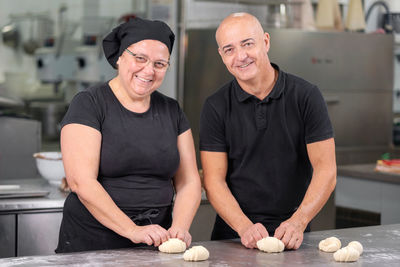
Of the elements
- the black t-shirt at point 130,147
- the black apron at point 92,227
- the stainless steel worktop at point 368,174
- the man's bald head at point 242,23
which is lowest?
the stainless steel worktop at point 368,174

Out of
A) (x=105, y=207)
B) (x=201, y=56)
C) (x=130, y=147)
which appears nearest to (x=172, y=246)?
(x=105, y=207)

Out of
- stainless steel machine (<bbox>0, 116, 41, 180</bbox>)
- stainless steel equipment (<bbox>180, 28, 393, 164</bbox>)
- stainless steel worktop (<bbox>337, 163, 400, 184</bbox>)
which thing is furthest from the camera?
stainless steel equipment (<bbox>180, 28, 393, 164</bbox>)

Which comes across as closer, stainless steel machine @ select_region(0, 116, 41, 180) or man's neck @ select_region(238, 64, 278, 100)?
man's neck @ select_region(238, 64, 278, 100)

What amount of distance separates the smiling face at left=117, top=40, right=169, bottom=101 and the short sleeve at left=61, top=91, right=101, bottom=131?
0.12m

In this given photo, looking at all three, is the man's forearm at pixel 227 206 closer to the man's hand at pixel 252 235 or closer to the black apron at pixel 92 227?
the man's hand at pixel 252 235

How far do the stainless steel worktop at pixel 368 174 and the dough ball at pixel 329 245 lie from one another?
1.94 meters

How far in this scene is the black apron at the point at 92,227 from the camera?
204cm

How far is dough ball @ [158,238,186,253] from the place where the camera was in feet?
6.06

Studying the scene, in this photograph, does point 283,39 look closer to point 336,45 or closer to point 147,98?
point 336,45

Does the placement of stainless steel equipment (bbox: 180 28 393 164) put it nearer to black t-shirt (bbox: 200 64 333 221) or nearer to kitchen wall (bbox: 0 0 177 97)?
kitchen wall (bbox: 0 0 177 97)

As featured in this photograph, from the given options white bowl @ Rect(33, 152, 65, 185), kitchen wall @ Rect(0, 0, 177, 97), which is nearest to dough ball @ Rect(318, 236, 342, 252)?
white bowl @ Rect(33, 152, 65, 185)

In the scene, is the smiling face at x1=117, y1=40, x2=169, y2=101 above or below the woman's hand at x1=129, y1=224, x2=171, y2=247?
above

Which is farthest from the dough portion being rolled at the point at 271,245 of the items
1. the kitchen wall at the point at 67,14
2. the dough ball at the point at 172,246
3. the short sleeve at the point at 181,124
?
the kitchen wall at the point at 67,14

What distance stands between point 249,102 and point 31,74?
3377mm
